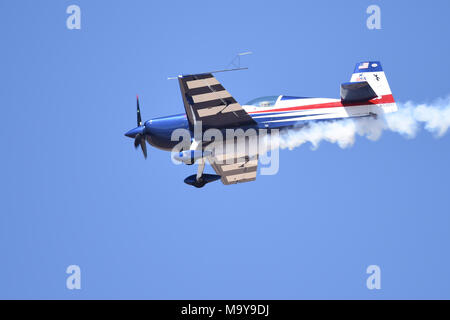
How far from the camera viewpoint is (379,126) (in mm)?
21000

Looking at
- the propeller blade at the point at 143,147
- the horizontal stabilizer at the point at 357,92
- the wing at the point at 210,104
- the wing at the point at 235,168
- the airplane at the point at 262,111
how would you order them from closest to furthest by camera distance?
the wing at the point at 210,104
the airplane at the point at 262,111
the horizontal stabilizer at the point at 357,92
the propeller blade at the point at 143,147
the wing at the point at 235,168

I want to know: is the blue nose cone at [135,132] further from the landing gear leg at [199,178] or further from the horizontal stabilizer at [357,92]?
the horizontal stabilizer at [357,92]

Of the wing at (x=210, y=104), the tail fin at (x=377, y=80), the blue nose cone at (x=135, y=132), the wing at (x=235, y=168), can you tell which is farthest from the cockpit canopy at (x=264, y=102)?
the blue nose cone at (x=135, y=132)

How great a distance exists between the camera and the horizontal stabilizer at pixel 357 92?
20.3m

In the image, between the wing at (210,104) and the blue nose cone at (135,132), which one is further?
the blue nose cone at (135,132)

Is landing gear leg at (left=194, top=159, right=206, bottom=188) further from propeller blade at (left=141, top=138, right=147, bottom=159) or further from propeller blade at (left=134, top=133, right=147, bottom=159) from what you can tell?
propeller blade at (left=134, top=133, right=147, bottom=159)

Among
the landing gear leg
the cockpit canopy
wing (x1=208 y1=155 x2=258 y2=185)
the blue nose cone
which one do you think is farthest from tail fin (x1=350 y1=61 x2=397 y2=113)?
the blue nose cone

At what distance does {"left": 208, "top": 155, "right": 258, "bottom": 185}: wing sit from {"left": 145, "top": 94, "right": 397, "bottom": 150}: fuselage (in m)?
2.79

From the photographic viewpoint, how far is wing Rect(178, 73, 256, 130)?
19.4m

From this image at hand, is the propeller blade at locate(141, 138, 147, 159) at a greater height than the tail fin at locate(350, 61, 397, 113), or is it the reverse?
the tail fin at locate(350, 61, 397, 113)

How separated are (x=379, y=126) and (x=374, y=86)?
1.24 m

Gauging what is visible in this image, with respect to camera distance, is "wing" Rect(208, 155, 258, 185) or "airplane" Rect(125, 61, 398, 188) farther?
"wing" Rect(208, 155, 258, 185)
